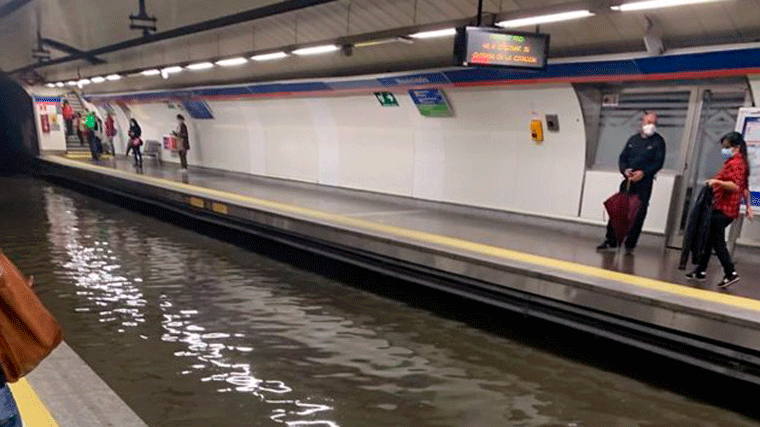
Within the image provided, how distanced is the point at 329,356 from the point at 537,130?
Result: 4878 mm

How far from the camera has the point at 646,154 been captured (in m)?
5.84

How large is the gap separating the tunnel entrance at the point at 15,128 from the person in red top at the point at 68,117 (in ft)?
3.74

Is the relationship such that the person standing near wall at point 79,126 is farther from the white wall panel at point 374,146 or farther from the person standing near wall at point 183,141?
the white wall panel at point 374,146

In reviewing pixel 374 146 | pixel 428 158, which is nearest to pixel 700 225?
pixel 428 158

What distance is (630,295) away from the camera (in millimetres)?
4523

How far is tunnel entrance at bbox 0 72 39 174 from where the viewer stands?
21016 millimetres

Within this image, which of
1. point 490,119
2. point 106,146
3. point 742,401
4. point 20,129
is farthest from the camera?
point 106,146

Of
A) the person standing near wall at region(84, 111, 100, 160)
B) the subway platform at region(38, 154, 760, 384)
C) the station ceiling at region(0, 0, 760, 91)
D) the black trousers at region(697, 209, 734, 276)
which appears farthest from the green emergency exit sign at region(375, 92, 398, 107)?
the person standing near wall at region(84, 111, 100, 160)

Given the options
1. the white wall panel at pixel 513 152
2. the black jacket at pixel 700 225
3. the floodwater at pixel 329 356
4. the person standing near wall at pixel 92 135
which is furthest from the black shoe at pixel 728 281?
the person standing near wall at pixel 92 135

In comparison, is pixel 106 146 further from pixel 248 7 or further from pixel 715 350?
pixel 715 350

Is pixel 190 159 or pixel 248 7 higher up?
pixel 248 7

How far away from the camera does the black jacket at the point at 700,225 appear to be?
16.2 feet

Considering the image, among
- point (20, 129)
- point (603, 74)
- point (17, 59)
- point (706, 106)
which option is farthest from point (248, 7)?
point (20, 129)

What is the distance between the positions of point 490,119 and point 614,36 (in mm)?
2448
